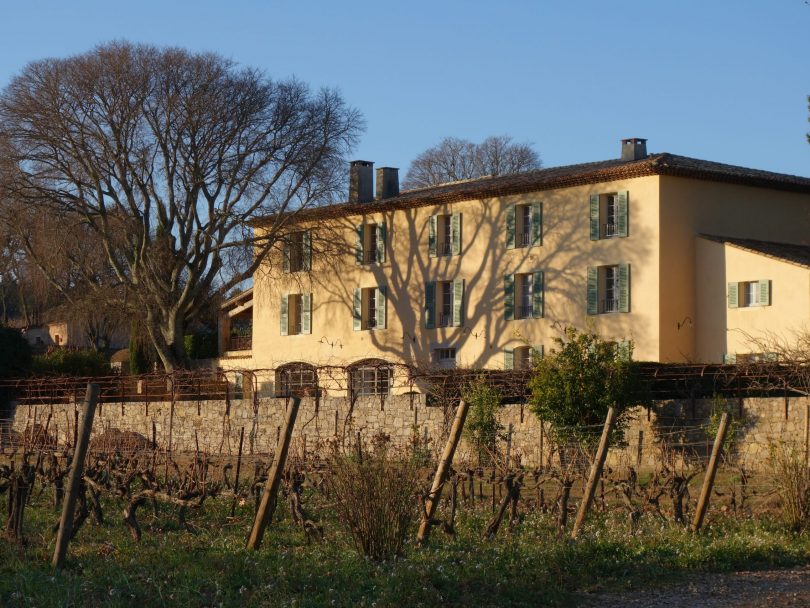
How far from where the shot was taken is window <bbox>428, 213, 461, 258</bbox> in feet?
138

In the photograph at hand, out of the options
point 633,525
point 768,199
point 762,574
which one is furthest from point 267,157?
point 762,574

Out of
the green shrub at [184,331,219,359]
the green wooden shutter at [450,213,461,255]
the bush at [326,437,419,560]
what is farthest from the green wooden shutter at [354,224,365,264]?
the bush at [326,437,419,560]

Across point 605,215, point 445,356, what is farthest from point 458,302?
point 605,215

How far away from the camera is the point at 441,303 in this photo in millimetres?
42531

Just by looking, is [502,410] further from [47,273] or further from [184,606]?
[47,273]

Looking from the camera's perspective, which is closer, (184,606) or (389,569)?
(184,606)

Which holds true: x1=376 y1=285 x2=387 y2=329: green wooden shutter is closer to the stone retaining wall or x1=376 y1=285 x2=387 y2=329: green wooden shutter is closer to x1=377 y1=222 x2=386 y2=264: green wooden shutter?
x1=377 y1=222 x2=386 y2=264: green wooden shutter

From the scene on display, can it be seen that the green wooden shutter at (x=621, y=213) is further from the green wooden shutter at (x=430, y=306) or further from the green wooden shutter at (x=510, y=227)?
the green wooden shutter at (x=430, y=306)

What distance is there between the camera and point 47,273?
44906 millimetres

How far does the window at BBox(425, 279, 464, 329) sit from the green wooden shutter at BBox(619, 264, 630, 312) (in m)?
6.92

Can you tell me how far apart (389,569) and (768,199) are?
30.3 m

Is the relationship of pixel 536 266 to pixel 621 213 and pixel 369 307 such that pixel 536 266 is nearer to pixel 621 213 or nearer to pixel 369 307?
pixel 621 213

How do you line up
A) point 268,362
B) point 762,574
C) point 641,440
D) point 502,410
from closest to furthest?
1. point 762,574
2. point 641,440
3. point 502,410
4. point 268,362

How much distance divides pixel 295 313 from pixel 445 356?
7.74m
